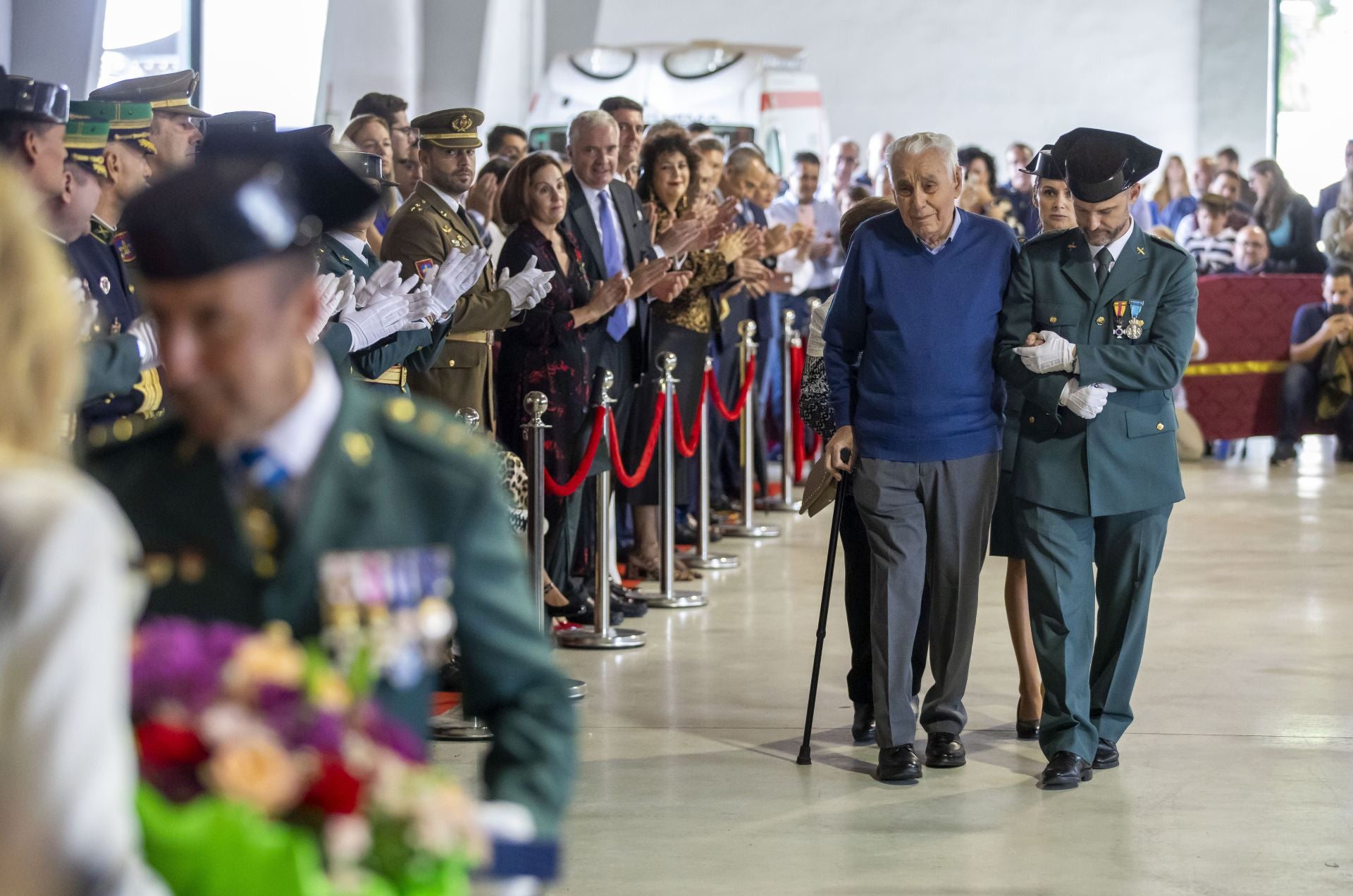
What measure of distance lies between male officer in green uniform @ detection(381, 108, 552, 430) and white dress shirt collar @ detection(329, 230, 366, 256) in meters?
0.36

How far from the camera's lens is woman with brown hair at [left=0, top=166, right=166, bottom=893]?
1.22 meters

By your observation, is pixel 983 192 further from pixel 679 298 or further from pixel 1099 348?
pixel 1099 348

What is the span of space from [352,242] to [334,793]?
4.42m

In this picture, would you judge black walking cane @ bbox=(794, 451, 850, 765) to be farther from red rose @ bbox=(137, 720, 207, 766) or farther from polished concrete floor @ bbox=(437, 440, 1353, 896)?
red rose @ bbox=(137, 720, 207, 766)

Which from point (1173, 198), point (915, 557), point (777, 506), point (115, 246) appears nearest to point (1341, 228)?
point (1173, 198)

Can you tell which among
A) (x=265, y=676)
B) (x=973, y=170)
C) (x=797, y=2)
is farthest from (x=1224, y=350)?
(x=265, y=676)

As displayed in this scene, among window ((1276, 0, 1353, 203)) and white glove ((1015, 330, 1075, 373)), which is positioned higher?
window ((1276, 0, 1353, 203))

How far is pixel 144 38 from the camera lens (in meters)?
10.4

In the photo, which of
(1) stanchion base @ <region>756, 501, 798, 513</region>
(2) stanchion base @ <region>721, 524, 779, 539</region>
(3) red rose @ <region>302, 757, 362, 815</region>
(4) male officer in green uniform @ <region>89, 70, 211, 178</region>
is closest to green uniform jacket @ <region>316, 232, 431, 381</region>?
(4) male officer in green uniform @ <region>89, 70, 211, 178</region>

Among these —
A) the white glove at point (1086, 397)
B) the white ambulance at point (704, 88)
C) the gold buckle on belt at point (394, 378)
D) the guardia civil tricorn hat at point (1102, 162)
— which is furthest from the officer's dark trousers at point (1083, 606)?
the white ambulance at point (704, 88)

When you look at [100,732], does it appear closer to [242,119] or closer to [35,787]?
[35,787]

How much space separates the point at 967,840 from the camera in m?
4.47

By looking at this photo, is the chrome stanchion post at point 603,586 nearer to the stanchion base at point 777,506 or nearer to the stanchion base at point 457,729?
the stanchion base at point 457,729

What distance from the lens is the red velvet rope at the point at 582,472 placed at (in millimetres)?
6625
